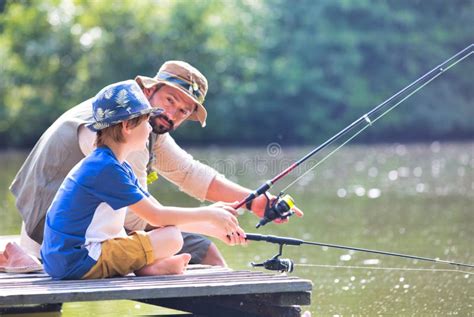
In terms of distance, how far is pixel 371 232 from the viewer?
9.27m

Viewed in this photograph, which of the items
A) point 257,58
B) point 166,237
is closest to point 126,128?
point 166,237

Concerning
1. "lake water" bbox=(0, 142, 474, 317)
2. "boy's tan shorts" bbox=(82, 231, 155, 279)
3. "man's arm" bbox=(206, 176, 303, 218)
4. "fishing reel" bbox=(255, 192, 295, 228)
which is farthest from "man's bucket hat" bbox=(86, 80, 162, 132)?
"lake water" bbox=(0, 142, 474, 317)

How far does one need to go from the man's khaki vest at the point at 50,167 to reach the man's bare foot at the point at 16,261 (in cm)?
24

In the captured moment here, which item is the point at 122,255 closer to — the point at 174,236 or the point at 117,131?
the point at 174,236

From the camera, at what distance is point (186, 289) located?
182 inches

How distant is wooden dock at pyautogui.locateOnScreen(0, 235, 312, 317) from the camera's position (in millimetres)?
4496

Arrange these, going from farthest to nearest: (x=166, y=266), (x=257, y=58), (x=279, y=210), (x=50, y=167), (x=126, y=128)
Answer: (x=257, y=58) < (x=50, y=167) < (x=279, y=210) < (x=166, y=266) < (x=126, y=128)

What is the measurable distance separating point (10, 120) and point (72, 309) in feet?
71.3

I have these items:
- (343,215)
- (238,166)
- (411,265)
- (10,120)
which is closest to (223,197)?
(411,265)

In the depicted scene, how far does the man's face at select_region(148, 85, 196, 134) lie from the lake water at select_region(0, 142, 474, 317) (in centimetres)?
108

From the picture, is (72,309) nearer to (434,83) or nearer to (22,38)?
(22,38)

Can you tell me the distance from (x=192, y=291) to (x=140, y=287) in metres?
0.23

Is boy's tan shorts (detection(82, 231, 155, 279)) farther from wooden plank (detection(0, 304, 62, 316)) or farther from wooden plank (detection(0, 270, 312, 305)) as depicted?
wooden plank (detection(0, 304, 62, 316))

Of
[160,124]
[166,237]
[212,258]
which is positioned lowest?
[166,237]
